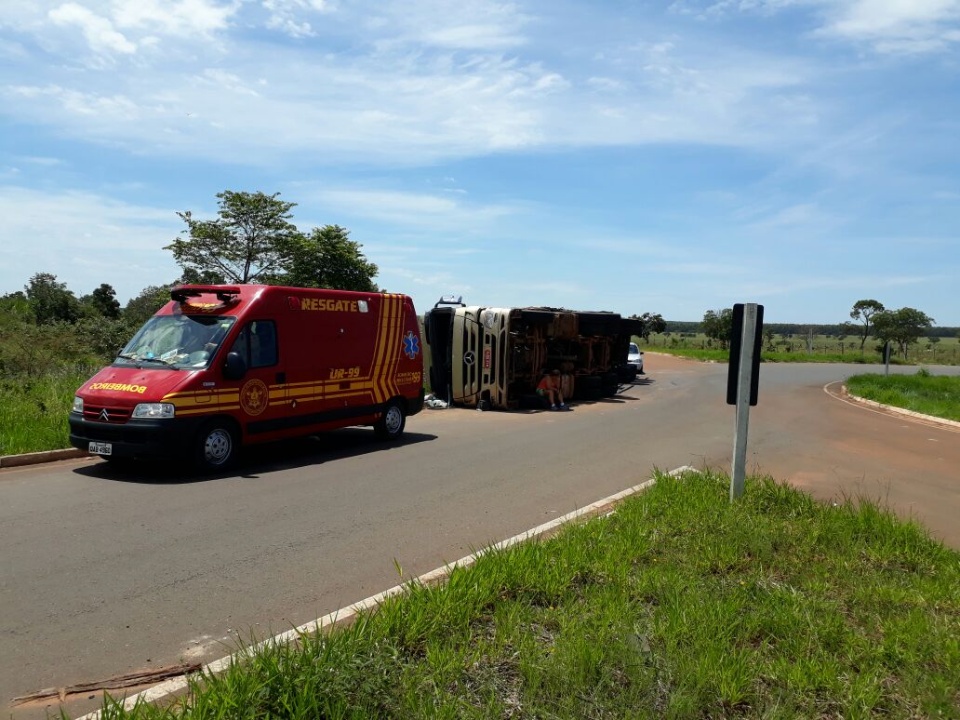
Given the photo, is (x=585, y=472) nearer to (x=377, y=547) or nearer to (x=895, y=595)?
(x=377, y=547)

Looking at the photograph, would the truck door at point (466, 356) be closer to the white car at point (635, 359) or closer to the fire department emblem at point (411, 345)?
the fire department emblem at point (411, 345)

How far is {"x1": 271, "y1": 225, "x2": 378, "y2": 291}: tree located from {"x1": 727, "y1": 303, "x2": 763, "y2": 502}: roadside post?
34182 mm

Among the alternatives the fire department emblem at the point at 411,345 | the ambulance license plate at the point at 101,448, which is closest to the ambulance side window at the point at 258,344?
the ambulance license plate at the point at 101,448

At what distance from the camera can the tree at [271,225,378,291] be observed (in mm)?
40625

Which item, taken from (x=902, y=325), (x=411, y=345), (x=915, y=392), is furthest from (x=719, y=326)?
(x=411, y=345)

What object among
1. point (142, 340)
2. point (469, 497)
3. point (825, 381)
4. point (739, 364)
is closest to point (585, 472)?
point (469, 497)

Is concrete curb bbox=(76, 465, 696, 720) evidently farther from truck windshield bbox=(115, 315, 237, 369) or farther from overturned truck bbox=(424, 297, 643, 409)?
overturned truck bbox=(424, 297, 643, 409)

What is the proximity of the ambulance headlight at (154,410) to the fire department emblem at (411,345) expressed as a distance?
488cm

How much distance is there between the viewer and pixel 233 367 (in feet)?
32.3

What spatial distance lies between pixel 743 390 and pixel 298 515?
4.47 meters

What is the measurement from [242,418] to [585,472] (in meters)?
4.59

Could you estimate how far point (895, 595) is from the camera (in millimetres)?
5219

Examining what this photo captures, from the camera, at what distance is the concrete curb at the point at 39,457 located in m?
9.82

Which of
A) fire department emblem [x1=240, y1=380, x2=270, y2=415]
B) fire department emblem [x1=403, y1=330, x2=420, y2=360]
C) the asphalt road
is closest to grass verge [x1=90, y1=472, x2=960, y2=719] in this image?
the asphalt road
